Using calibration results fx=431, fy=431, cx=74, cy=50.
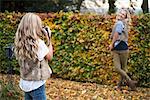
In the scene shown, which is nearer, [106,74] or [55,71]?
[106,74]

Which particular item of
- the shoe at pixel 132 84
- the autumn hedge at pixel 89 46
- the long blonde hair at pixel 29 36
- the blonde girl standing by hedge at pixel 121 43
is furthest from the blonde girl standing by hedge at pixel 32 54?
the autumn hedge at pixel 89 46

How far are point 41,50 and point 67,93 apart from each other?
11.9 ft

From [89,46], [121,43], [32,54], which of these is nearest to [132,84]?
[121,43]

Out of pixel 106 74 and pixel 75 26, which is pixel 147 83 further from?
pixel 75 26

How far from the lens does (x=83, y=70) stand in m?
9.78

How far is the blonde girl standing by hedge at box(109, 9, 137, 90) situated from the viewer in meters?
8.09

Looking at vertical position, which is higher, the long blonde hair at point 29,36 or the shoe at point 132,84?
the long blonde hair at point 29,36

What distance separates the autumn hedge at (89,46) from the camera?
9156 millimetres

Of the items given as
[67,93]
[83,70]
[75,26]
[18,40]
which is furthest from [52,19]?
[18,40]

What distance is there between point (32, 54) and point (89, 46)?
15.5 ft

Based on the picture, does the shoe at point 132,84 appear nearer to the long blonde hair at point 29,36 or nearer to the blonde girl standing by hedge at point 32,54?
the blonde girl standing by hedge at point 32,54

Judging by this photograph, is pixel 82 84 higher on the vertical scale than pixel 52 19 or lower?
lower

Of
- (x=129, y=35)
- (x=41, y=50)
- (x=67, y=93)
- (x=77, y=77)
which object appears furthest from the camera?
(x=77, y=77)

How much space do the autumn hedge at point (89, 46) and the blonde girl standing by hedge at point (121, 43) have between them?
2.38 feet
